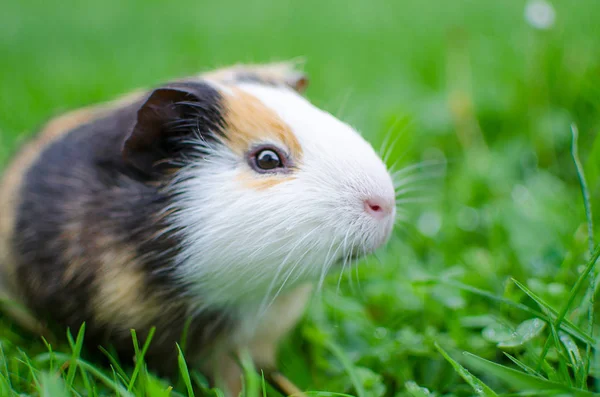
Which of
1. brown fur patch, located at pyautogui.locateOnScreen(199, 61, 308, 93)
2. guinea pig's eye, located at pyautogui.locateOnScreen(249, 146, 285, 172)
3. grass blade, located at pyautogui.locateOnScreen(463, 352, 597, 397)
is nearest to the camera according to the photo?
grass blade, located at pyautogui.locateOnScreen(463, 352, 597, 397)

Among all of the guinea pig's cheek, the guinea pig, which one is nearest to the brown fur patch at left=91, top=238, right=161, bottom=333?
the guinea pig

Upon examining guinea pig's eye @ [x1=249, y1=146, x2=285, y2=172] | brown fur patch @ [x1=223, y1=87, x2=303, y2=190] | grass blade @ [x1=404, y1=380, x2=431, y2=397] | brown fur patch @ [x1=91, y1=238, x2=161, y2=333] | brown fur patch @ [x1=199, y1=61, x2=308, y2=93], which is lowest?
grass blade @ [x1=404, y1=380, x2=431, y2=397]

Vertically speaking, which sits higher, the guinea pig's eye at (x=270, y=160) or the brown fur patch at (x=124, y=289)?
the guinea pig's eye at (x=270, y=160)

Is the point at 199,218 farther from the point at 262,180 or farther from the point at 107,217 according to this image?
the point at 107,217

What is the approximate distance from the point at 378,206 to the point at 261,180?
0.43 meters

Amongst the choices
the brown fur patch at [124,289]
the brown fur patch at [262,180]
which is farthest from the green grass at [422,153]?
the brown fur patch at [262,180]

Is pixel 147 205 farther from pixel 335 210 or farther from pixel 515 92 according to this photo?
pixel 515 92

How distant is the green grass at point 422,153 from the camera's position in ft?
6.83

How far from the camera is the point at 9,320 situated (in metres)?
2.80

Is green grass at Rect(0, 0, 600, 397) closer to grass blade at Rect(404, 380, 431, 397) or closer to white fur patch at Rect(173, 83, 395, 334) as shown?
grass blade at Rect(404, 380, 431, 397)

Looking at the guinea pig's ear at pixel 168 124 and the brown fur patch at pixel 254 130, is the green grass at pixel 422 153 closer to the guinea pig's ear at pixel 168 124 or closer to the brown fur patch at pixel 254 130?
the brown fur patch at pixel 254 130

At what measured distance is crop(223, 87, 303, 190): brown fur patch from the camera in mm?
2064

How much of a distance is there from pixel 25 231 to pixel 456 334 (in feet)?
6.18

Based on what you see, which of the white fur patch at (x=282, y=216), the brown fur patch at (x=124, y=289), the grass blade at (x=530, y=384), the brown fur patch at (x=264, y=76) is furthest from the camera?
the brown fur patch at (x=264, y=76)
